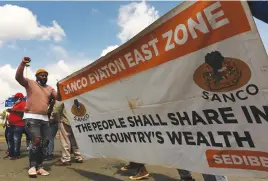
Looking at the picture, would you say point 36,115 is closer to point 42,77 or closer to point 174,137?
point 42,77

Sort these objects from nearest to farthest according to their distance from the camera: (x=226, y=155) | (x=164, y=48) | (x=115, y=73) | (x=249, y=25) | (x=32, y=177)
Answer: (x=249, y=25), (x=226, y=155), (x=164, y=48), (x=115, y=73), (x=32, y=177)

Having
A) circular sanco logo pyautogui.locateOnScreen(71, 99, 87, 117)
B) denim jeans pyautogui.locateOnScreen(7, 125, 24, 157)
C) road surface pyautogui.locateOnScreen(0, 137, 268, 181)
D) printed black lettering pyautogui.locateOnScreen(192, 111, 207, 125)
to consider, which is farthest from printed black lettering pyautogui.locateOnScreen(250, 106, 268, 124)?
denim jeans pyautogui.locateOnScreen(7, 125, 24, 157)

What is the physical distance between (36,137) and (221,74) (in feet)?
12.6

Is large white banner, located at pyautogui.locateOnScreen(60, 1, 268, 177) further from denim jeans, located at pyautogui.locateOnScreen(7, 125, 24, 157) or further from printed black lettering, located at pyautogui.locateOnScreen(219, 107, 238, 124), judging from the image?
denim jeans, located at pyautogui.locateOnScreen(7, 125, 24, 157)

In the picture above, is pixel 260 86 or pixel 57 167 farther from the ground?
pixel 260 86

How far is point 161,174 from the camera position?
20.7ft

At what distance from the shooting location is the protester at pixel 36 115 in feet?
20.3

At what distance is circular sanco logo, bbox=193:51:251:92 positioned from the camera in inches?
132

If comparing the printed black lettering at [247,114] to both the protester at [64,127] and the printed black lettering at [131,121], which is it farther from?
the protester at [64,127]

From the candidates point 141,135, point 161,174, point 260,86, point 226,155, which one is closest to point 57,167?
point 161,174

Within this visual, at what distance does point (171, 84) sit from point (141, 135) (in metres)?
1.02

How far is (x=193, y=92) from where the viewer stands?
3.85m

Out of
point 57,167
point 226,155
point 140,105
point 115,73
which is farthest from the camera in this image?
point 57,167

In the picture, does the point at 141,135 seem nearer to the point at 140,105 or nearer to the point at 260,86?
the point at 140,105
